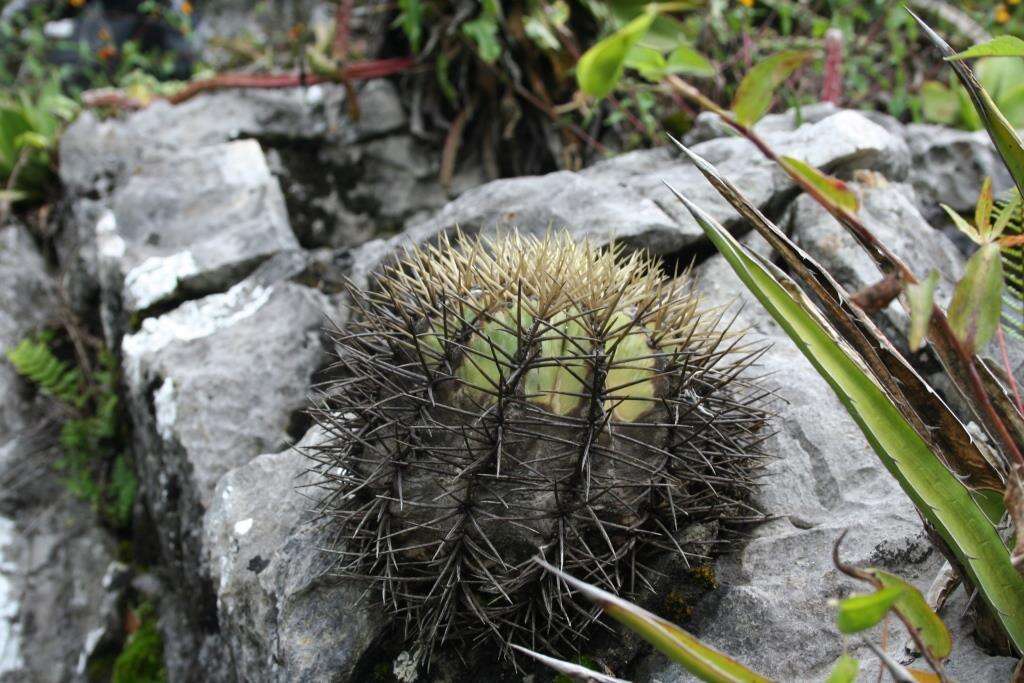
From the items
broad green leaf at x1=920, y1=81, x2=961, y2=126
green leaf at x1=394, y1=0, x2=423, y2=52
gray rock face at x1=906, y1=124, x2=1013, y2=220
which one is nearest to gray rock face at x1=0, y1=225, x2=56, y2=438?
green leaf at x1=394, y1=0, x2=423, y2=52

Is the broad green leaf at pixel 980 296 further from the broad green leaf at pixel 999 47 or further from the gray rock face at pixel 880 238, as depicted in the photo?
the gray rock face at pixel 880 238

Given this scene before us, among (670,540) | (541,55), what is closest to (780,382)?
(670,540)

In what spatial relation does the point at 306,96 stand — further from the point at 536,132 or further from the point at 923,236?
the point at 923,236

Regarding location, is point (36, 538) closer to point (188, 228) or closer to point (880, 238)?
point (188, 228)

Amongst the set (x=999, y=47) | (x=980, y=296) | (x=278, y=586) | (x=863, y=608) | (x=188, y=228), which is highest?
(x=999, y=47)

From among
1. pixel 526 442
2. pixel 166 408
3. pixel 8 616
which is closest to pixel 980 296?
pixel 526 442

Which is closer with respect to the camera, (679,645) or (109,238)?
(679,645)

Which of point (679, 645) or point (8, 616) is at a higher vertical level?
point (679, 645)
